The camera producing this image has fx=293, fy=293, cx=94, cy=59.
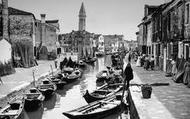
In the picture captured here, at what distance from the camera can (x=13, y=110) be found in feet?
44.6

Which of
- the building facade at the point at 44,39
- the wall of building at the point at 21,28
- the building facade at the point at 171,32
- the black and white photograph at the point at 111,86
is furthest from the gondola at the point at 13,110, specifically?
the building facade at the point at 44,39

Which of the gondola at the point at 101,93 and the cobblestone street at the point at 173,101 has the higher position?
the cobblestone street at the point at 173,101

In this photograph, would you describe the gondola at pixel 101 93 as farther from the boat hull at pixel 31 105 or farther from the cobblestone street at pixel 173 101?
the boat hull at pixel 31 105

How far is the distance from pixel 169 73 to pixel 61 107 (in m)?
8.84

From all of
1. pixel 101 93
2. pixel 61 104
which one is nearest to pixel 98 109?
pixel 101 93

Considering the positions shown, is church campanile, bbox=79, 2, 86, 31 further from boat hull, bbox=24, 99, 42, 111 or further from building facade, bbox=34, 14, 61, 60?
boat hull, bbox=24, 99, 42, 111

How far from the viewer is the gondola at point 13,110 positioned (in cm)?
1213

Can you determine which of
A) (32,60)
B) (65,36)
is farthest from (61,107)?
(65,36)

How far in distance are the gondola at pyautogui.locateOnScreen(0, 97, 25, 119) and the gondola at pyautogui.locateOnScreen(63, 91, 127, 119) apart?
2.30 metres

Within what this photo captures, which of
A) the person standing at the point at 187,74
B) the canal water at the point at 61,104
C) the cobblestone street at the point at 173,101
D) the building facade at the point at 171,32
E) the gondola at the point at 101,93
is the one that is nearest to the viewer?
the cobblestone street at the point at 173,101

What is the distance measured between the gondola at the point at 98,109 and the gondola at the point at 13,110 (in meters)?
2.30

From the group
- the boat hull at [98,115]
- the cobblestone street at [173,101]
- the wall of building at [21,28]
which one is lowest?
the boat hull at [98,115]

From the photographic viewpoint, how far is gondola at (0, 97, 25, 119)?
39.8 feet

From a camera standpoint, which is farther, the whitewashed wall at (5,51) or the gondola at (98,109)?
the whitewashed wall at (5,51)
